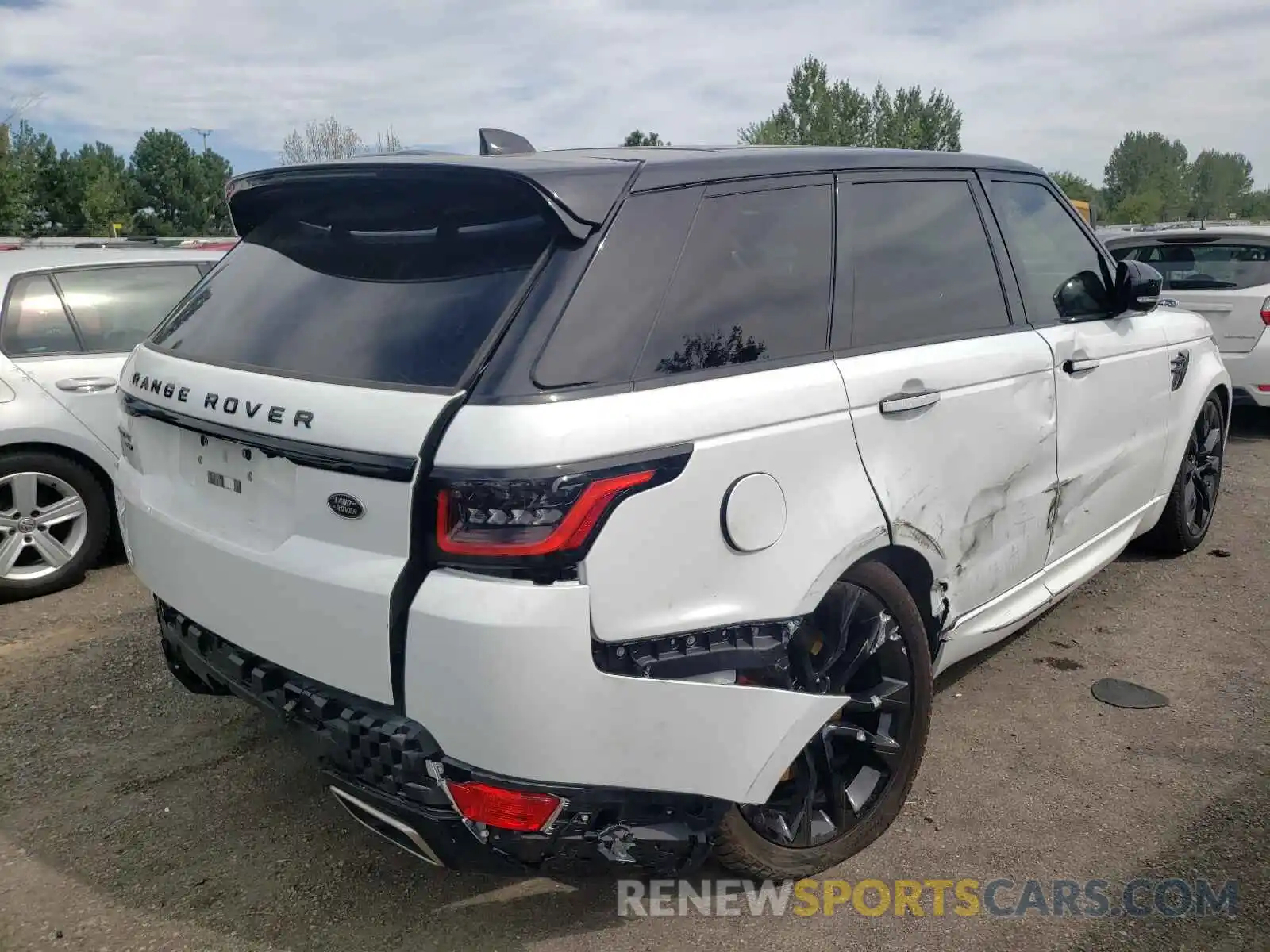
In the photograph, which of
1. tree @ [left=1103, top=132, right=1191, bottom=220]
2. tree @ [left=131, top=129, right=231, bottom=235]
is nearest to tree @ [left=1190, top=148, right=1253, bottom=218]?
tree @ [left=1103, top=132, right=1191, bottom=220]

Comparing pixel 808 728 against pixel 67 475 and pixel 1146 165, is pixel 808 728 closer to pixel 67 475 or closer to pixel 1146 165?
pixel 67 475

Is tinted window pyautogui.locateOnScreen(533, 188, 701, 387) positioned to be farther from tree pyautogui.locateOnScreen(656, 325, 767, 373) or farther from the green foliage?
the green foliage

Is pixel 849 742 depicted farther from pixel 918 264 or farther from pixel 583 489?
pixel 918 264

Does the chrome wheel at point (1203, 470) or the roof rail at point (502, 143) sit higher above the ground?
the roof rail at point (502, 143)

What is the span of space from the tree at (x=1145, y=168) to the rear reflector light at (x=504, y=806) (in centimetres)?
10376

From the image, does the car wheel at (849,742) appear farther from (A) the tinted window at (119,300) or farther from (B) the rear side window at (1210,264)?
(B) the rear side window at (1210,264)

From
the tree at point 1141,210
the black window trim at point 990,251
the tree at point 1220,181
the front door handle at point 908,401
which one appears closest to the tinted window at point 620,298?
the black window trim at point 990,251

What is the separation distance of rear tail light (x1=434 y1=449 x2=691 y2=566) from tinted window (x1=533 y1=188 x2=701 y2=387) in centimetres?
21

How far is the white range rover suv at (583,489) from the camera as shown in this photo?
1.92 meters

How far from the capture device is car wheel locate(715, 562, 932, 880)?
7.90 feet

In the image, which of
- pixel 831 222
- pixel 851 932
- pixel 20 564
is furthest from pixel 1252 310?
pixel 20 564

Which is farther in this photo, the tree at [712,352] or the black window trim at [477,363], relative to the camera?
the tree at [712,352]

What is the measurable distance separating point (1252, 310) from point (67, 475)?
807 centimetres

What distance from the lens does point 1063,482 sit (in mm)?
3455
